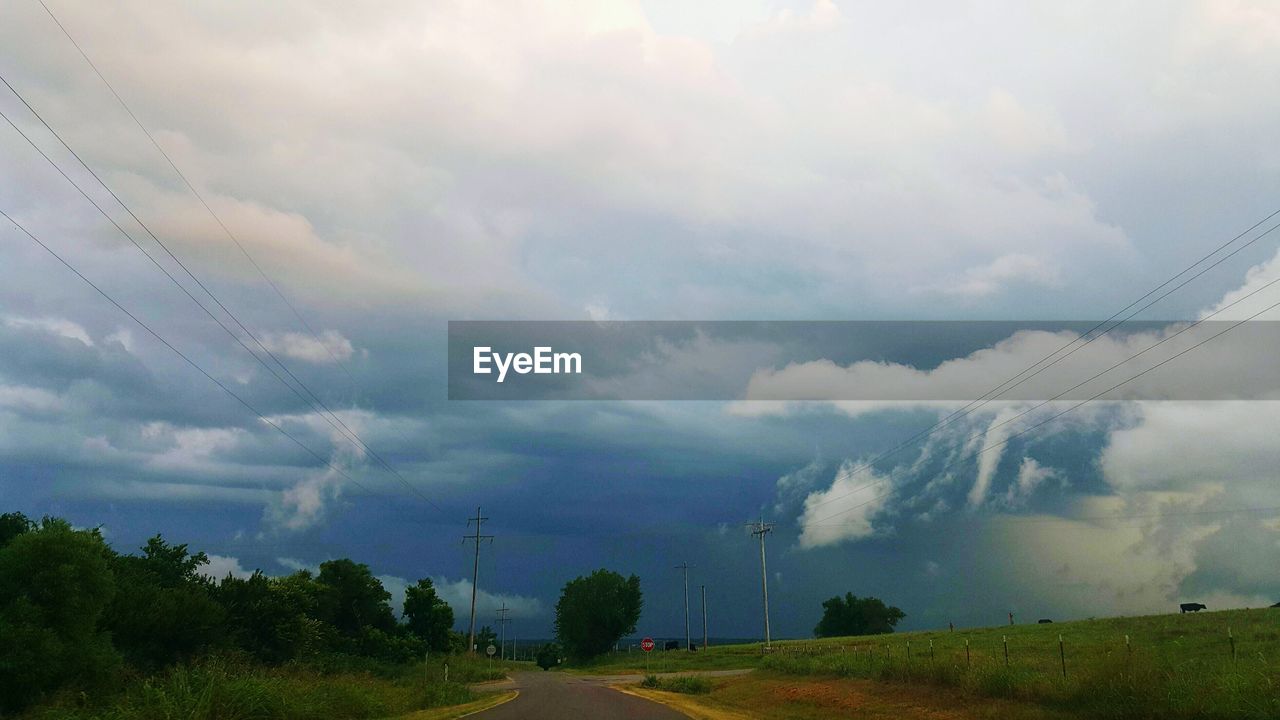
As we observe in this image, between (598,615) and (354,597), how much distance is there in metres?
83.3

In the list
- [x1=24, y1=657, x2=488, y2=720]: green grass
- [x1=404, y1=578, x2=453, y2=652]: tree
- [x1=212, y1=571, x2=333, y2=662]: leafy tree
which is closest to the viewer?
[x1=24, y1=657, x2=488, y2=720]: green grass

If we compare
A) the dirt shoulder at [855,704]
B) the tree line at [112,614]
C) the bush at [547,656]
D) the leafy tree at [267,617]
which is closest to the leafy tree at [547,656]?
the bush at [547,656]

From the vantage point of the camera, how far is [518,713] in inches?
1276

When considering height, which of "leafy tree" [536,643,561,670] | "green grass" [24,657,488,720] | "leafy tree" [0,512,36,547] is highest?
"leafy tree" [0,512,36,547]

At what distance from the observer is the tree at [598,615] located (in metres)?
163

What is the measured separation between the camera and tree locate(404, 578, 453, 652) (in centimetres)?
10212

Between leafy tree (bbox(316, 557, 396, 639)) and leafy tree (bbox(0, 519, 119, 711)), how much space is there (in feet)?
177

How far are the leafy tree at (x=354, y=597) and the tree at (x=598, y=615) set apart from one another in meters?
77.3

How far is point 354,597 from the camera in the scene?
8638 cm

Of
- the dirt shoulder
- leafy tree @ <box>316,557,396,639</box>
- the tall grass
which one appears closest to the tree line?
leafy tree @ <box>316,557,396,639</box>

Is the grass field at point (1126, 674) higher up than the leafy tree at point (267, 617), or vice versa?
the leafy tree at point (267, 617)

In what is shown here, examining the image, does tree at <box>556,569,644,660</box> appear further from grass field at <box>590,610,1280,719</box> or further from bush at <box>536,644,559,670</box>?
grass field at <box>590,610,1280,719</box>

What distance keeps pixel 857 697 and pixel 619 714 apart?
41.7ft

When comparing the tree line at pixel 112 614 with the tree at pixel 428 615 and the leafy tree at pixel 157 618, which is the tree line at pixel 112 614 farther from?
the tree at pixel 428 615
